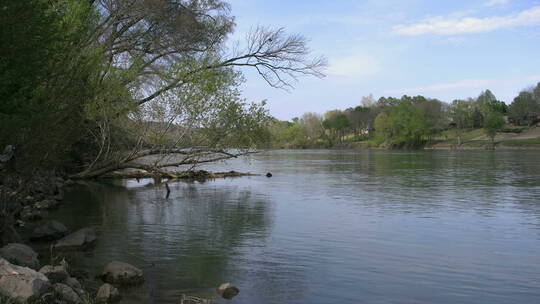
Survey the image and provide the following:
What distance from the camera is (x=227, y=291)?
11.3m

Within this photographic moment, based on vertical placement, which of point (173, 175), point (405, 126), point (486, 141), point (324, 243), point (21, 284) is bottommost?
point (324, 243)

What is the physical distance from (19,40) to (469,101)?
171 metres

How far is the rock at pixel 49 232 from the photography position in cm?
1641

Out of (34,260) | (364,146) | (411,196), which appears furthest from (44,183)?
(364,146)

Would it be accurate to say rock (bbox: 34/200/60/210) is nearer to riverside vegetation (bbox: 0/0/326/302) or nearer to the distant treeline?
riverside vegetation (bbox: 0/0/326/302)

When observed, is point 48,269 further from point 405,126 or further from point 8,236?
point 405,126

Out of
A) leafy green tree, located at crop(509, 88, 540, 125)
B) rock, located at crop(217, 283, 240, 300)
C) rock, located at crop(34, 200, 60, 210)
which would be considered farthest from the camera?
leafy green tree, located at crop(509, 88, 540, 125)

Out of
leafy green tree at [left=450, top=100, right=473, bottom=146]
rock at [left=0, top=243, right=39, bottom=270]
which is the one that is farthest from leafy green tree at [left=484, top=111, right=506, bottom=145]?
Answer: rock at [left=0, top=243, right=39, bottom=270]

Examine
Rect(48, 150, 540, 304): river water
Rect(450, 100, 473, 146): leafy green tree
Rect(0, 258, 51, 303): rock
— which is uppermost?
Rect(450, 100, 473, 146): leafy green tree

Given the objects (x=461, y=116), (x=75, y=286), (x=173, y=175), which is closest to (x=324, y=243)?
(x=75, y=286)

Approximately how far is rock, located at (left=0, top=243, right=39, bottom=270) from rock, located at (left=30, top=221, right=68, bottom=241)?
4630mm

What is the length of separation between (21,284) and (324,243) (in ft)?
34.2

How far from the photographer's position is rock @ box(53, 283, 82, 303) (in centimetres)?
906

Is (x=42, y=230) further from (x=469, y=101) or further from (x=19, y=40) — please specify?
(x=469, y=101)
